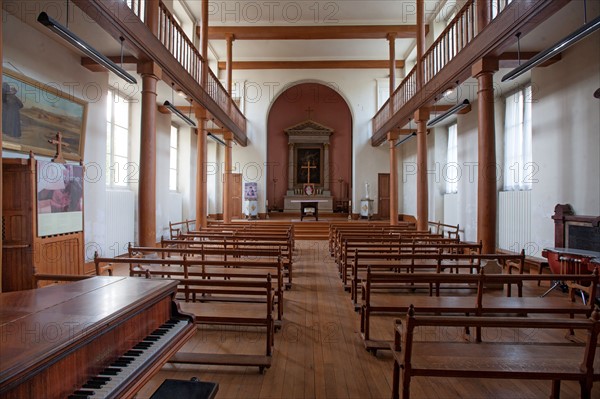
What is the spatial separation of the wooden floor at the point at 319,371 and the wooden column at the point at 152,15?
4.87 m

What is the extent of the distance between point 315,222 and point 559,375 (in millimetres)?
10151

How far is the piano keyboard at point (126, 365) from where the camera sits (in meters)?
1.23

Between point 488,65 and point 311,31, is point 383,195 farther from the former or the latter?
point 488,65

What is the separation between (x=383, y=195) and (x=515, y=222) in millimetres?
7411

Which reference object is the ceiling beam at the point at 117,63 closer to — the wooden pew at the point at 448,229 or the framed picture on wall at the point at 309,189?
the wooden pew at the point at 448,229

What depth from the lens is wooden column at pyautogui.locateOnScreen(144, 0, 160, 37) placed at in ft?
17.9

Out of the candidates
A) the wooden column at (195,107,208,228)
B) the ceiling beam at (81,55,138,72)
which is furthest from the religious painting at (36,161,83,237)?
the wooden column at (195,107,208,228)

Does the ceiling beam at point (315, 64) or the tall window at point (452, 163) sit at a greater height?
the ceiling beam at point (315, 64)

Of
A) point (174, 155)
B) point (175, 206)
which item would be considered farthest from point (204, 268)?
point (174, 155)

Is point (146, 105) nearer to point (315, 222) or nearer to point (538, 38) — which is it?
point (538, 38)

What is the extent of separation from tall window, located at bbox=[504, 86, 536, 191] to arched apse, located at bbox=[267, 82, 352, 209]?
7.59 metres

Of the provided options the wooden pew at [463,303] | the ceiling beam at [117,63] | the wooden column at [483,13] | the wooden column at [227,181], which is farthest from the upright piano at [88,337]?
the wooden column at [227,181]

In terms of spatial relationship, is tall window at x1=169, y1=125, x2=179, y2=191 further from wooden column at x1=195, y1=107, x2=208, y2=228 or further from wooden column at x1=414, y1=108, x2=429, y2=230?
wooden column at x1=414, y1=108, x2=429, y2=230

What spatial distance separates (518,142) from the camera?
801cm
